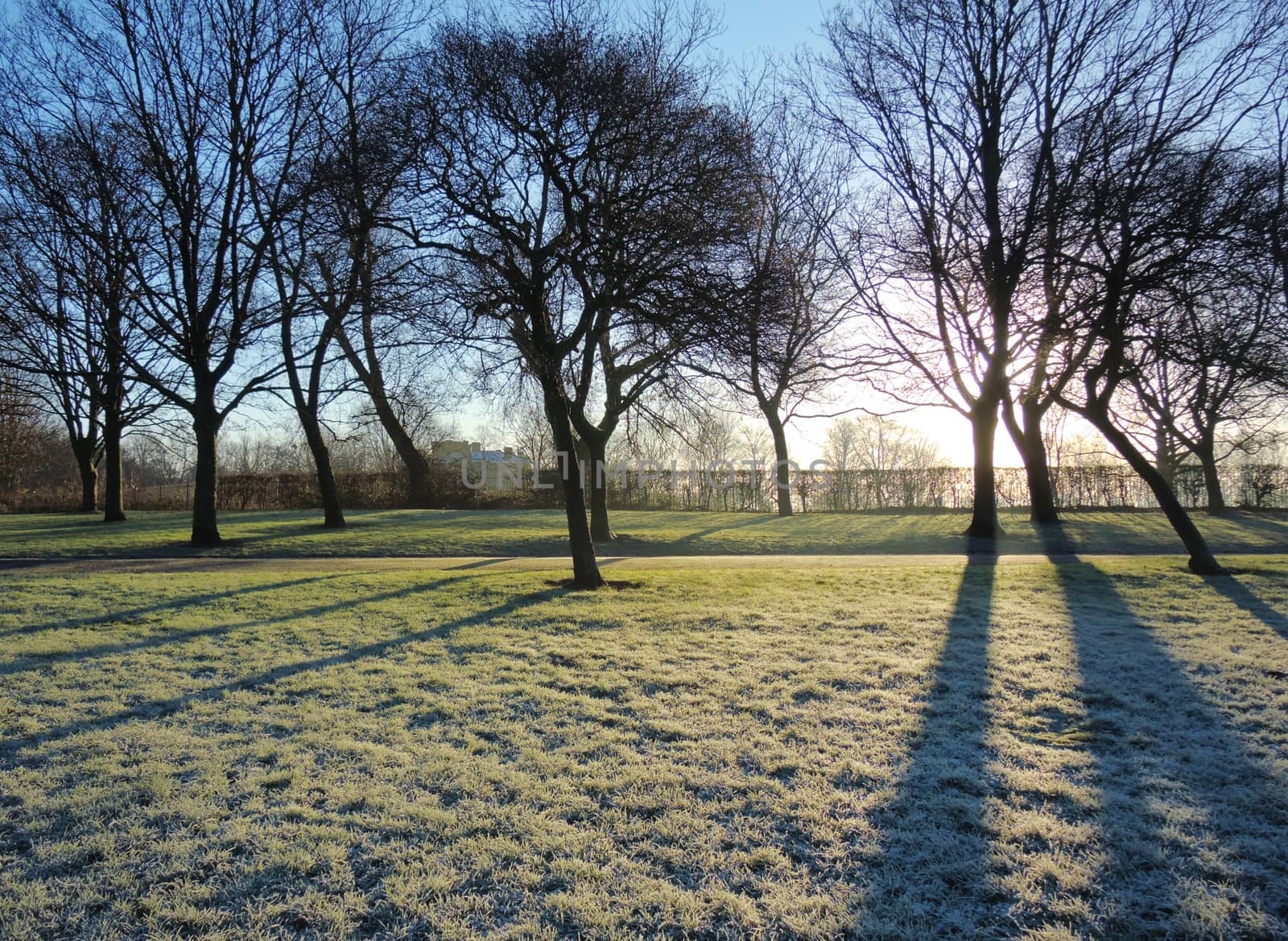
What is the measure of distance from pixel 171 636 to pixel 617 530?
42.0ft

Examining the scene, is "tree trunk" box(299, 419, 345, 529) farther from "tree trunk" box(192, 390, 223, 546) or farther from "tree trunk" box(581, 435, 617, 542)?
"tree trunk" box(581, 435, 617, 542)

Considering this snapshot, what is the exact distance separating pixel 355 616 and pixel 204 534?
30.2ft

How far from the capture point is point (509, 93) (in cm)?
925

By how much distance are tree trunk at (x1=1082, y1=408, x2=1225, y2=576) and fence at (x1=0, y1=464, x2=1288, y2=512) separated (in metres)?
14.5

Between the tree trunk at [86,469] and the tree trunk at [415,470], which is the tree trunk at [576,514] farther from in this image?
the tree trunk at [86,469]

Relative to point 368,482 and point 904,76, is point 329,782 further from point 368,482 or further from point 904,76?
point 368,482

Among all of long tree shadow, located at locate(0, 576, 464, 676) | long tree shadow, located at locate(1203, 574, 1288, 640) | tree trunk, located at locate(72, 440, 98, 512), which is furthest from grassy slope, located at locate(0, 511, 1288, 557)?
long tree shadow, located at locate(0, 576, 464, 676)

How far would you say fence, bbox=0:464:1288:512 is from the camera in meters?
27.2

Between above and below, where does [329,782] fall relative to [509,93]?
below

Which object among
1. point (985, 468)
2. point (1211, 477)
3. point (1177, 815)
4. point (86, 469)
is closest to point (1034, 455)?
point (985, 468)

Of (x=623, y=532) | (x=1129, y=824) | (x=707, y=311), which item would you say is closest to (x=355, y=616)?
(x=707, y=311)

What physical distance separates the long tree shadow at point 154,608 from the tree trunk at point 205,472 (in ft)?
18.8

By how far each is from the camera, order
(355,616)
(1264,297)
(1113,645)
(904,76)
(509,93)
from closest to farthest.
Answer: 1. (1113,645)
2. (355,616)
3. (509,93)
4. (1264,297)
5. (904,76)

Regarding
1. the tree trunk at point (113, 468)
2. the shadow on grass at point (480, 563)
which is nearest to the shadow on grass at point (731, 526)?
the shadow on grass at point (480, 563)
